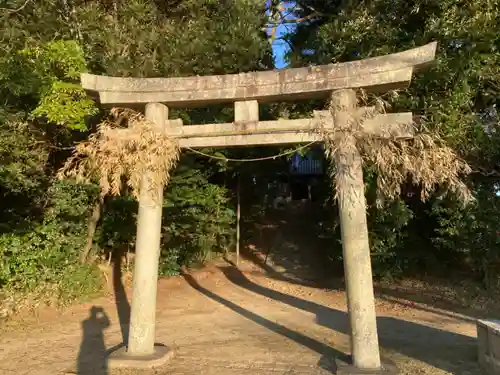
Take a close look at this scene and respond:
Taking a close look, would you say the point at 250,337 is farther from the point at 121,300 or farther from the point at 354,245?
the point at 121,300

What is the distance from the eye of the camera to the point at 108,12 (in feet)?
33.2

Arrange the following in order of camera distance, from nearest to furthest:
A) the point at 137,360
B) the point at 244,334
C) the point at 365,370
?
the point at 365,370, the point at 137,360, the point at 244,334

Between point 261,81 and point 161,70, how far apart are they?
13.4ft

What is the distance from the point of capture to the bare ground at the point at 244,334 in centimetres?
604

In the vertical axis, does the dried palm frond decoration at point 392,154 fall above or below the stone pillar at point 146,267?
above

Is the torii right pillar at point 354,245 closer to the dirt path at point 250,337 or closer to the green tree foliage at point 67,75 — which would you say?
the dirt path at point 250,337

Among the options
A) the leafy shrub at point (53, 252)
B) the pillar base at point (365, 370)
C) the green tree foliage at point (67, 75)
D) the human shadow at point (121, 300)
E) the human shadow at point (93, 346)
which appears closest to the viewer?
the pillar base at point (365, 370)

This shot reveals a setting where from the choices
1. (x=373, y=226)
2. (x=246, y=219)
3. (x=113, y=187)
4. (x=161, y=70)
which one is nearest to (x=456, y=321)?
(x=373, y=226)

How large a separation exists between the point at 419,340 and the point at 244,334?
9.54 ft

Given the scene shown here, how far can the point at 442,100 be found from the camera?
355 inches

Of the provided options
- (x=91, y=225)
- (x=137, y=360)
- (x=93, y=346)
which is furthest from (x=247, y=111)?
(x=91, y=225)

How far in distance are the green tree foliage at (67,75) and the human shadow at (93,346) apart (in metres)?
1.37

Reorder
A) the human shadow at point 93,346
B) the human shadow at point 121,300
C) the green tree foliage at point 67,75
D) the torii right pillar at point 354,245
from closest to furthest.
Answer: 1. the torii right pillar at point 354,245
2. the human shadow at point 93,346
3. the green tree foliage at point 67,75
4. the human shadow at point 121,300

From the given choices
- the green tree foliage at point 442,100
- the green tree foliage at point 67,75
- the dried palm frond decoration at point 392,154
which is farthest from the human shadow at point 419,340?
the green tree foliage at point 67,75
